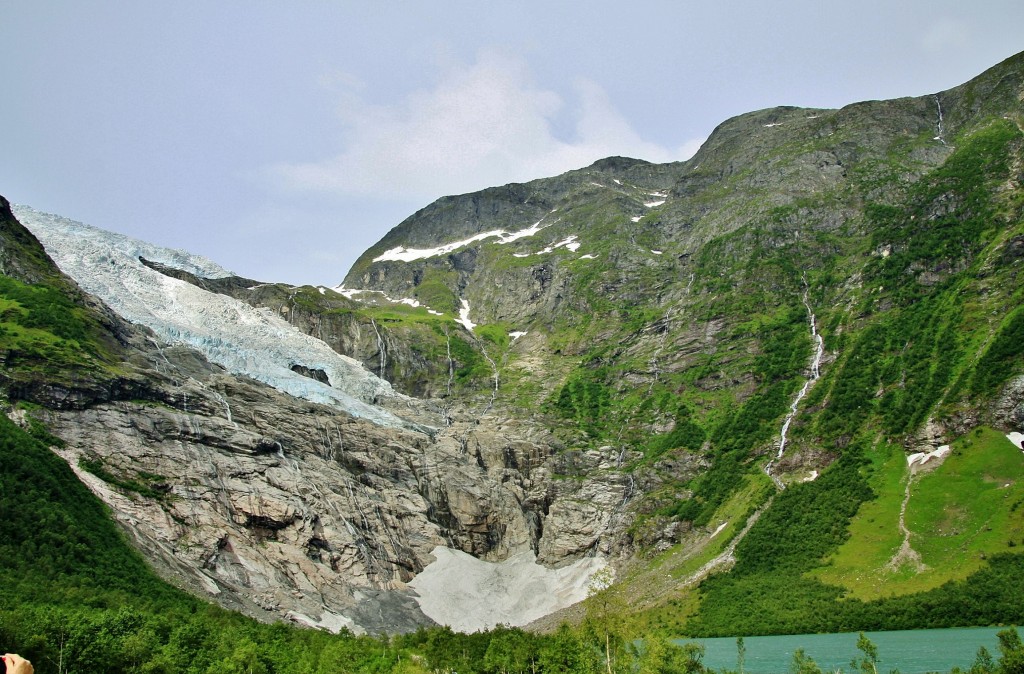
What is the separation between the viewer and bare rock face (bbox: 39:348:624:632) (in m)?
98.9

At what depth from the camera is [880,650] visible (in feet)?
276

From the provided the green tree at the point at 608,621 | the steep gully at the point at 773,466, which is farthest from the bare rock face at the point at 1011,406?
the green tree at the point at 608,621

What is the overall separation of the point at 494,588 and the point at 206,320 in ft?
323

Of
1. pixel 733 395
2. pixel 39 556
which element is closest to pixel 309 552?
pixel 39 556

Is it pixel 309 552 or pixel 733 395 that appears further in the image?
pixel 733 395

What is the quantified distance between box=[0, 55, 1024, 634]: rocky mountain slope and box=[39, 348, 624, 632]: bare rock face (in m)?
0.46

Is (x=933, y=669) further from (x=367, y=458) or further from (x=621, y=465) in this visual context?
(x=367, y=458)

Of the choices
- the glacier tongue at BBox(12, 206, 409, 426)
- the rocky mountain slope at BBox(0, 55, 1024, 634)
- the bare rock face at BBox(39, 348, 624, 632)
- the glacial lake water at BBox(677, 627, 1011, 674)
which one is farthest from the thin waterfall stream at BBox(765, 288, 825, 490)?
the glacier tongue at BBox(12, 206, 409, 426)

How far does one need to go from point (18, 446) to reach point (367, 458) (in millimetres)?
59028

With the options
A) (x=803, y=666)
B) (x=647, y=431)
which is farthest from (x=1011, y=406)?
(x=803, y=666)

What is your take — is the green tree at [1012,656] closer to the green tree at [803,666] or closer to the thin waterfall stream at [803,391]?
the green tree at [803,666]

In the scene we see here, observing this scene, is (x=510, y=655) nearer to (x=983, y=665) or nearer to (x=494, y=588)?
(x=983, y=665)

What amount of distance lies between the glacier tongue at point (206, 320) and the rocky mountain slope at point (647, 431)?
0.92m

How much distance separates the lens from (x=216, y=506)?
349ft
